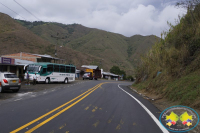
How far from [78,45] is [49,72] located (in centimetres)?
9114

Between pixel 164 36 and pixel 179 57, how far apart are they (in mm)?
5347

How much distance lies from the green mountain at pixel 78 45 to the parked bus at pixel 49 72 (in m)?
21.0

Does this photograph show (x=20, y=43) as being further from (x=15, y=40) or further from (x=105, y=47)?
(x=105, y=47)

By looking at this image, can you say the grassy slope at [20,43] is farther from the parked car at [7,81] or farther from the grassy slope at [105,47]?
the parked car at [7,81]

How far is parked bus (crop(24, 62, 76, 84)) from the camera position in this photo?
2759 centimetres

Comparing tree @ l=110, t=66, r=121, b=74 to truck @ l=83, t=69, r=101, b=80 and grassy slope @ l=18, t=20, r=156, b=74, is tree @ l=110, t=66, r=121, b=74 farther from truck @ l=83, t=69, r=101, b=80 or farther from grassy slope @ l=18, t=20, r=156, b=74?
truck @ l=83, t=69, r=101, b=80

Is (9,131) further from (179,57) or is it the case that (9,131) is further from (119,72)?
(119,72)

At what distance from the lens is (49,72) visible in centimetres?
2911

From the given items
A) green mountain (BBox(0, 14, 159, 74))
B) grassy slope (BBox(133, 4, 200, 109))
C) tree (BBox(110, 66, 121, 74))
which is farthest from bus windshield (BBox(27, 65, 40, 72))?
tree (BBox(110, 66, 121, 74))

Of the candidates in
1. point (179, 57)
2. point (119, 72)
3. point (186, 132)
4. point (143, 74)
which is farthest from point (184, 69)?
point (119, 72)

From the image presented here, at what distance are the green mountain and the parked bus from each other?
21.0 meters

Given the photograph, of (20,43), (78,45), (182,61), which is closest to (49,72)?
(182,61)

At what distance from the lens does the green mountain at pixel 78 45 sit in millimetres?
74988

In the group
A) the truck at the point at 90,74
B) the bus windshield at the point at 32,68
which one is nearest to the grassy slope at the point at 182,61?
the bus windshield at the point at 32,68
